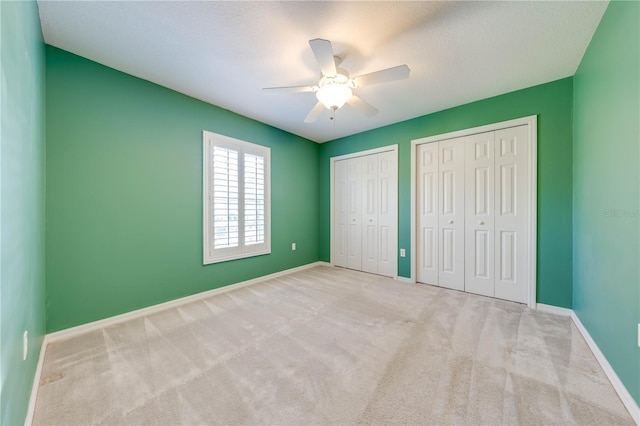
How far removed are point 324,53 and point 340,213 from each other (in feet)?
10.1

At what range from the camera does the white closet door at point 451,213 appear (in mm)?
3096

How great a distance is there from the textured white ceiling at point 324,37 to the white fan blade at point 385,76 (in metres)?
0.32

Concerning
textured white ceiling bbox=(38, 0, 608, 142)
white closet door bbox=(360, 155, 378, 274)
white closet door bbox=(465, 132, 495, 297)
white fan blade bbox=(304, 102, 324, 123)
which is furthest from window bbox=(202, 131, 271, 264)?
white closet door bbox=(465, 132, 495, 297)

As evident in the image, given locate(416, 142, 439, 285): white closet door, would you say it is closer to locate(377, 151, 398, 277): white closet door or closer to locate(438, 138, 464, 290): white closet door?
locate(438, 138, 464, 290): white closet door

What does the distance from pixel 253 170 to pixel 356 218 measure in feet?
6.33

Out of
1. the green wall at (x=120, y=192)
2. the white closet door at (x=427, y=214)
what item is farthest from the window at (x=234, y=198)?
the white closet door at (x=427, y=214)

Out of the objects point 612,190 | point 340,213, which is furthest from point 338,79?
point 340,213

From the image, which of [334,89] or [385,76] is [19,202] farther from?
[385,76]

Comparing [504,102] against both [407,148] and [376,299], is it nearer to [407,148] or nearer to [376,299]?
[407,148]

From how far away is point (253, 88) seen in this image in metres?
2.59

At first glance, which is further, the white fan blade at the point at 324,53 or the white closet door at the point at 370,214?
the white closet door at the point at 370,214

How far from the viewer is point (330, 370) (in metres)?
1.59

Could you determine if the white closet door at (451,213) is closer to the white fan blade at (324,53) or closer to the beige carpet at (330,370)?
the beige carpet at (330,370)

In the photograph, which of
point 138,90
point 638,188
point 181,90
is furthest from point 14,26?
point 638,188
